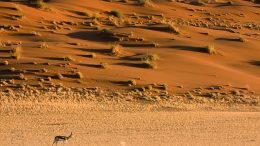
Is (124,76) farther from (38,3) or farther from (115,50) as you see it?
(38,3)

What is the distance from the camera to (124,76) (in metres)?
31.0

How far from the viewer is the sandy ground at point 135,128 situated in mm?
18828

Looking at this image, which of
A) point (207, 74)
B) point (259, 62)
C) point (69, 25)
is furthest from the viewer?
point (69, 25)

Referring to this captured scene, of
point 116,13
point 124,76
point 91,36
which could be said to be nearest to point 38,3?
point 116,13

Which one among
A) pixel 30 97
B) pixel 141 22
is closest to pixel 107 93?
pixel 30 97

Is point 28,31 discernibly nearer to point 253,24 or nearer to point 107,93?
point 107,93

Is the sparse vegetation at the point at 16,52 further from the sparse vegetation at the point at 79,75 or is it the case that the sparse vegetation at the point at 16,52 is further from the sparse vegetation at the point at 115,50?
the sparse vegetation at the point at 115,50

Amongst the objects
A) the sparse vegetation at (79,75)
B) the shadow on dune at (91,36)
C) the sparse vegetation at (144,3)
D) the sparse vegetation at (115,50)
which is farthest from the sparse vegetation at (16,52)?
the sparse vegetation at (144,3)

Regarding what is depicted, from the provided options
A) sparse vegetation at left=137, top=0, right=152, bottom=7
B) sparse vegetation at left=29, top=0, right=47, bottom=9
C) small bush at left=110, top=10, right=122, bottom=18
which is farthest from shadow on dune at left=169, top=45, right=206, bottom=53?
sparse vegetation at left=137, top=0, right=152, bottom=7

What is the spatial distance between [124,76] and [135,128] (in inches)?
386

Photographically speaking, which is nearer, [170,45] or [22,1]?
[170,45]

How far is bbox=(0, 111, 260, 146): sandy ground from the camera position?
1883 cm

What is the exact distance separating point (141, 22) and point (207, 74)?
1556cm

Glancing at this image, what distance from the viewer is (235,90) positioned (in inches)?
1181
